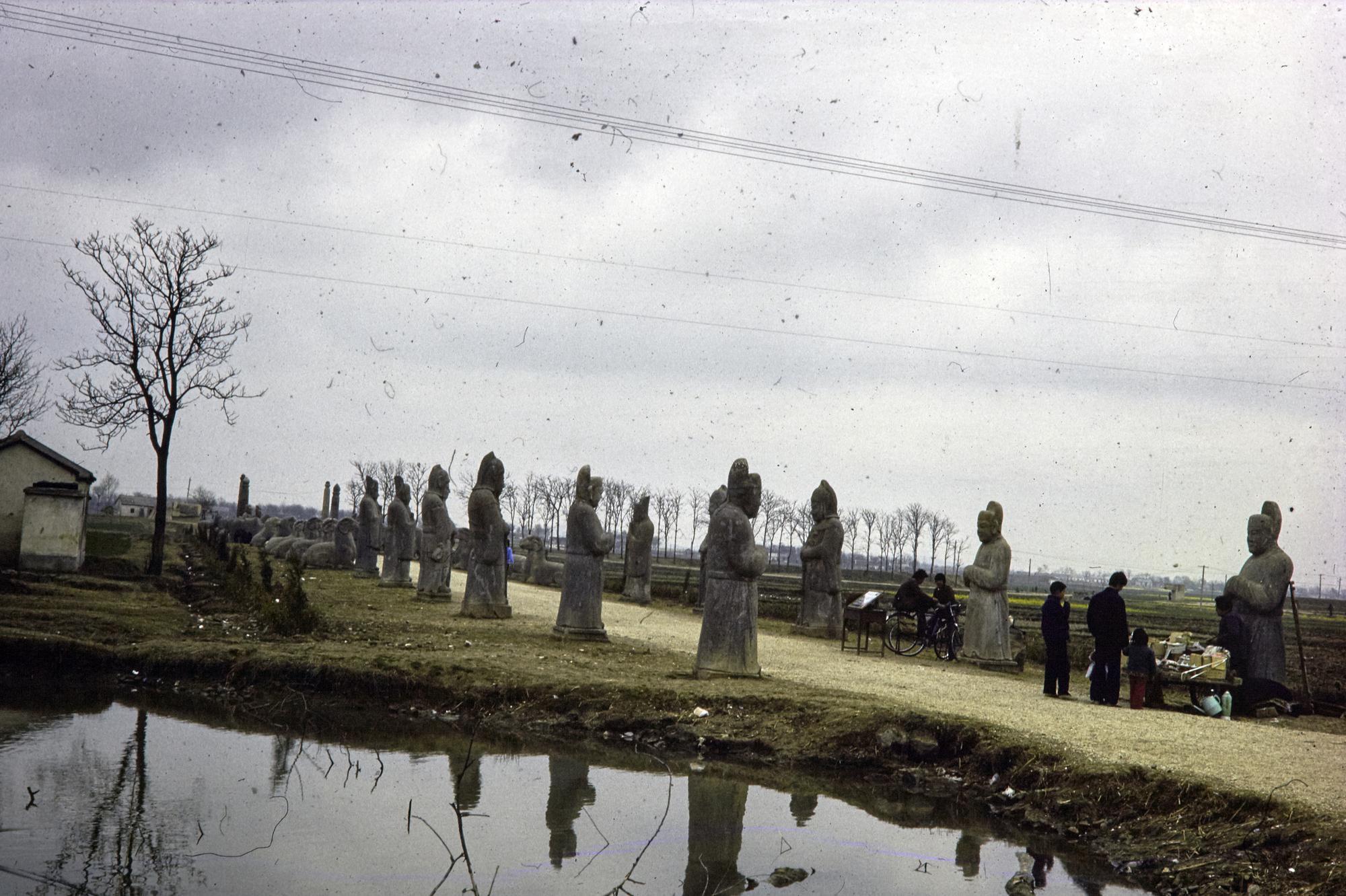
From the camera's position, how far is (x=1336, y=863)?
23.2 feet

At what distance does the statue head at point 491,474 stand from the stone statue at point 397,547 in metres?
8.48

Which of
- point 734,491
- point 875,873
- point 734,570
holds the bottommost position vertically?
point 875,873

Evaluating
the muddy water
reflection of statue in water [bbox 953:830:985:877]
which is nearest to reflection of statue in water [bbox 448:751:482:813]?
the muddy water

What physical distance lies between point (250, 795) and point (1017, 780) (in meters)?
6.29

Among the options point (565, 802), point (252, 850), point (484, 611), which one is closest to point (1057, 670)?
point (565, 802)

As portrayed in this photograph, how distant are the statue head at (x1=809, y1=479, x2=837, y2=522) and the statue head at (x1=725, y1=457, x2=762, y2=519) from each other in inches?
343

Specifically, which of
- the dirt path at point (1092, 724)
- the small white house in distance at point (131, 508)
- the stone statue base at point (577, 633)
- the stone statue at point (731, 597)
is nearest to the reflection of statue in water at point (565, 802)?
the stone statue at point (731, 597)

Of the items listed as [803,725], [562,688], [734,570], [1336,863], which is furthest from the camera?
[734,570]

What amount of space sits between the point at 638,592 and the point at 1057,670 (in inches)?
587

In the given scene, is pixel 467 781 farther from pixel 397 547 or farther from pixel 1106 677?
pixel 397 547

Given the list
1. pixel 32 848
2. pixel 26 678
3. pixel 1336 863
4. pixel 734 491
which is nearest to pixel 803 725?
pixel 734 491

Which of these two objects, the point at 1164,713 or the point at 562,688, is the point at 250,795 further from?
the point at 1164,713

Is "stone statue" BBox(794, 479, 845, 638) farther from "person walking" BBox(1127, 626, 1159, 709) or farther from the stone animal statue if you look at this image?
the stone animal statue

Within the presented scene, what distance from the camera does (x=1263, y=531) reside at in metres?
14.3
